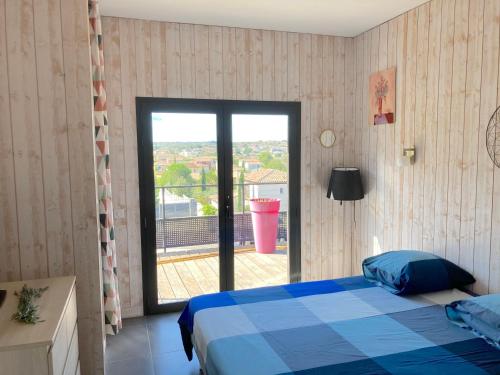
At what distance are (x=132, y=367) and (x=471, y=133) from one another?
9.60ft

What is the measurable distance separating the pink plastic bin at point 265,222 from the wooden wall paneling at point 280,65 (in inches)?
41.9

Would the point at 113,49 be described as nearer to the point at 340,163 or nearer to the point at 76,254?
the point at 76,254

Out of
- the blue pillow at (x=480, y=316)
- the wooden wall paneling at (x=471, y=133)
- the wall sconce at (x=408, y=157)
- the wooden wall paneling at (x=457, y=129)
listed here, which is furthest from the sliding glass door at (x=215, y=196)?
the blue pillow at (x=480, y=316)

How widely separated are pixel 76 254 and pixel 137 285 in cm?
150

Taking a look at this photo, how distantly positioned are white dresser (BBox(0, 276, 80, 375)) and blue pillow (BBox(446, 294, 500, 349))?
2.08 meters

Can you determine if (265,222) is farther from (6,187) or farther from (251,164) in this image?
(6,187)

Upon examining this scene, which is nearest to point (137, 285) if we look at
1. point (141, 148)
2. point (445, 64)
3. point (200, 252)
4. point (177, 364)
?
point (200, 252)

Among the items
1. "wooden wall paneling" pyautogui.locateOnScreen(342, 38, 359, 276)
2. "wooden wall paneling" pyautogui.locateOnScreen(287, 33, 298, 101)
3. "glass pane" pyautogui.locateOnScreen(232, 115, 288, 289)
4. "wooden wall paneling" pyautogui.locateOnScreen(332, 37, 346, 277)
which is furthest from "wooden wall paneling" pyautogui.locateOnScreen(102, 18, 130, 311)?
"wooden wall paneling" pyautogui.locateOnScreen(342, 38, 359, 276)

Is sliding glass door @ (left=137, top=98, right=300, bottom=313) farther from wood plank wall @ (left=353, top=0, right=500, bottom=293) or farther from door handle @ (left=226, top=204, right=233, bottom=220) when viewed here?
wood plank wall @ (left=353, top=0, right=500, bottom=293)

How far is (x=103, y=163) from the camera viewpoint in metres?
2.84

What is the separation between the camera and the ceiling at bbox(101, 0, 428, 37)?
10.4 ft

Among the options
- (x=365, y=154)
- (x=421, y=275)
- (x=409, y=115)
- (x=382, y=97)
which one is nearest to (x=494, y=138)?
(x=409, y=115)

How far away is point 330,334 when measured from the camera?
2230mm

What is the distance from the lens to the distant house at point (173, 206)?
12.4 feet
